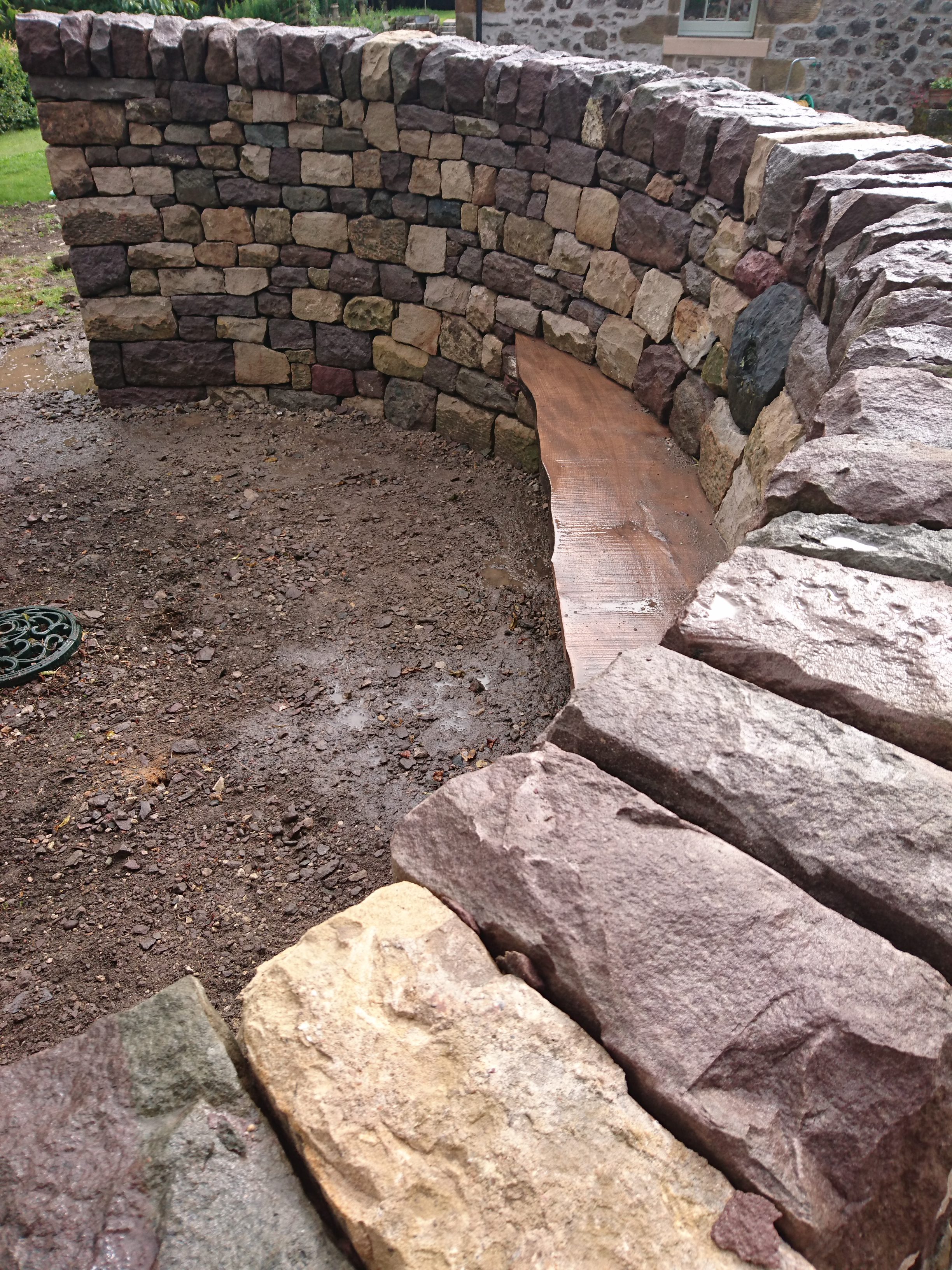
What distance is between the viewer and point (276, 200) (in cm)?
534

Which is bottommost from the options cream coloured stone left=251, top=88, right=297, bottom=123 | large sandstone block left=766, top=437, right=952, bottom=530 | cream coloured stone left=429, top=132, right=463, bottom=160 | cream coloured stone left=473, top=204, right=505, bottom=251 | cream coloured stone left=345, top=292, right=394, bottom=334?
cream coloured stone left=345, top=292, right=394, bottom=334

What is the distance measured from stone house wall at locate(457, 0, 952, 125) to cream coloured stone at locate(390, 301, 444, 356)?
5.46 metres

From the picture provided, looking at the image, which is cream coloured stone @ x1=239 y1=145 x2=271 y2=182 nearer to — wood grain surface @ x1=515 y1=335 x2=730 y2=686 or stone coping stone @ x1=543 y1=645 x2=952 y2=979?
wood grain surface @ x1=515 y1=335 x2=730 y2=686

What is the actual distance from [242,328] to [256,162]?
38.3 inches

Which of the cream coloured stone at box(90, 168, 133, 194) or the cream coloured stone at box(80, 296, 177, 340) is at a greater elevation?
the cream coloured stone at box(90, 168, 133, 194)

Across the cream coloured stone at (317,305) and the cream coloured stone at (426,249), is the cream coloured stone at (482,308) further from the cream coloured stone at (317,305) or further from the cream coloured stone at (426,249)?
the cream coloured stone at (317,305)

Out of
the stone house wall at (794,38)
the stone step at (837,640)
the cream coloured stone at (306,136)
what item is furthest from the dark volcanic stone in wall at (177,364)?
the stone house wall at (794,38)

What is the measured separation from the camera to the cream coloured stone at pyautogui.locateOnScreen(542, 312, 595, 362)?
459 cm

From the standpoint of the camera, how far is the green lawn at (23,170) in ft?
33.9

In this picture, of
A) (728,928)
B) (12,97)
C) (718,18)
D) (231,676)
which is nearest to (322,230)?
(231,676)

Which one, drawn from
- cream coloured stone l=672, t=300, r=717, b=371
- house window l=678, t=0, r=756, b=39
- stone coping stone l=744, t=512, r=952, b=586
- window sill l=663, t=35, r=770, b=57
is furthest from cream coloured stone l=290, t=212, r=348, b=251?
house window l=678, t=0, r=756, b=39

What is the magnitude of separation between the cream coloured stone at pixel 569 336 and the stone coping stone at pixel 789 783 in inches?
136

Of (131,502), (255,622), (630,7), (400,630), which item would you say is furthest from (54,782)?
(630,7)

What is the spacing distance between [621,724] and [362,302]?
4766 mm
